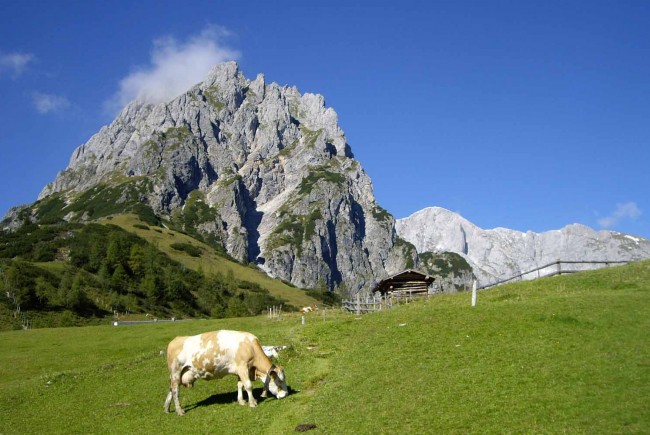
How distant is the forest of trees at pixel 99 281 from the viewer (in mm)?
102562

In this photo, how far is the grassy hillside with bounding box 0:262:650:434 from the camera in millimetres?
16906

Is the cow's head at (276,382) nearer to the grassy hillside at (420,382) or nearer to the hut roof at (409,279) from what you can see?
the grassy hillside at (420,382)

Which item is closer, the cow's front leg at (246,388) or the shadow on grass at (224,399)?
the cow's front leg at (246,388)

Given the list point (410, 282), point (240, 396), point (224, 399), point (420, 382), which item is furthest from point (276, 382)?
point (410, 282)

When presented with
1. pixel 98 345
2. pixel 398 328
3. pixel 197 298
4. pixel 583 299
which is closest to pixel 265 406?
pixel 398 328

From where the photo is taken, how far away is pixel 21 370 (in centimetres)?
3841

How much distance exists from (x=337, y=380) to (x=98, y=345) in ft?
109

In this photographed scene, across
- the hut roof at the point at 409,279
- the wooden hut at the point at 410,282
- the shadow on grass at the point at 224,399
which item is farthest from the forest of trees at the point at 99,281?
the shadow on grass at the point at 224,399

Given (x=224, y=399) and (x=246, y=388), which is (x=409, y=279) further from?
(x=246, y=388)

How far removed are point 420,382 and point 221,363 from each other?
862 centimetres

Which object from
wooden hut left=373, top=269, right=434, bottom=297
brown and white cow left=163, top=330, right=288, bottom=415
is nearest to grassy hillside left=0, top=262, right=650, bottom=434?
brown and white cow left=163, top=330, right=288, bottom=415

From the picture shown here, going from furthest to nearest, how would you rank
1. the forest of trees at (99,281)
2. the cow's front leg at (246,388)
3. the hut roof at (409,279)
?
1. the forest of trees at (99,281)
2. the hut roof at (409,279)
3. the cow's front leg at (246,388)

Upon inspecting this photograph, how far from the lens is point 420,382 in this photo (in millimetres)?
21484

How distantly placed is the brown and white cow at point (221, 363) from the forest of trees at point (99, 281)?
8278 centimetres
